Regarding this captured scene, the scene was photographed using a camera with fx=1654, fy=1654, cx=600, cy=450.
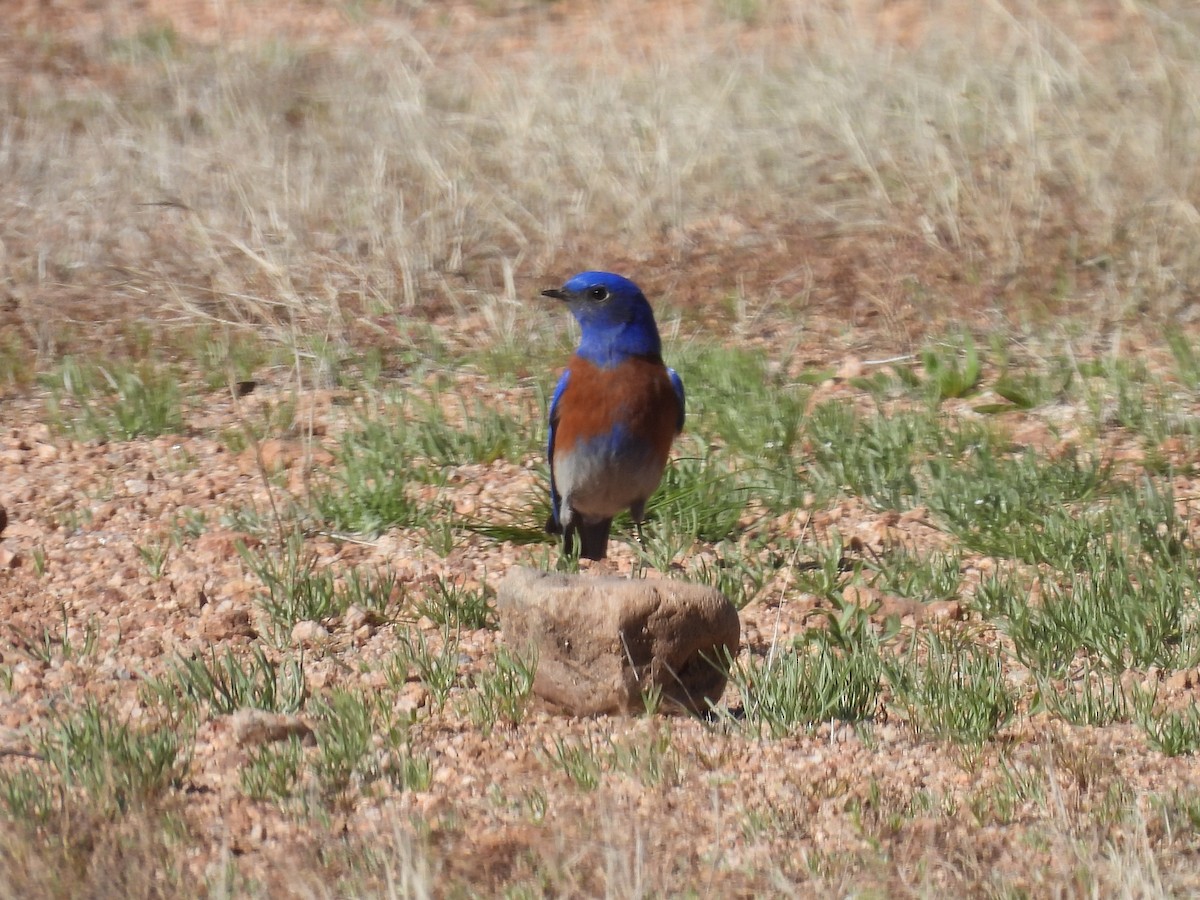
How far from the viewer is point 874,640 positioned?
4.36 meters

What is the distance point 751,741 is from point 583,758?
1.46ft

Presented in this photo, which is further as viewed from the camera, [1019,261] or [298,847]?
[1019,261]

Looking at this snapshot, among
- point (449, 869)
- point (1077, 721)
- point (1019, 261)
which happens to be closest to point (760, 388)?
point (1019, 261)

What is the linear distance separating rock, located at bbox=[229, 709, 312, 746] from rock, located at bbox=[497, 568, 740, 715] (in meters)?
0.59

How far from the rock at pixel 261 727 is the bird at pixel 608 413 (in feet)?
4.69

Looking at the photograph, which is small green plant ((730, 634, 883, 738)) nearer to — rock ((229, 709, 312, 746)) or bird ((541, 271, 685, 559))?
rock ((229, 709, 312, 746))

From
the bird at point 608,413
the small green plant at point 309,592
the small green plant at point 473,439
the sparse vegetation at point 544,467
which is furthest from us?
the small green plant at point 473,439

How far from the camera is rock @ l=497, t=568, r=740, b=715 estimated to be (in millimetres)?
3791

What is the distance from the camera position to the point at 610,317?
518 cm

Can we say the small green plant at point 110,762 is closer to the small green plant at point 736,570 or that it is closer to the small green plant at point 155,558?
the small green plant at point 155,558

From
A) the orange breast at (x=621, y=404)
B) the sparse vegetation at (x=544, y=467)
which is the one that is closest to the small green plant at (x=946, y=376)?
the sparse vegetation at (x=544, y=467)

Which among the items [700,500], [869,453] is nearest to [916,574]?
[700,500]

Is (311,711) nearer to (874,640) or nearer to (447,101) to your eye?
(874,640)

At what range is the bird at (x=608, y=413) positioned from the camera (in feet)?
16.6
